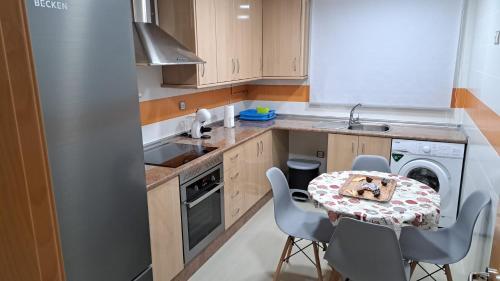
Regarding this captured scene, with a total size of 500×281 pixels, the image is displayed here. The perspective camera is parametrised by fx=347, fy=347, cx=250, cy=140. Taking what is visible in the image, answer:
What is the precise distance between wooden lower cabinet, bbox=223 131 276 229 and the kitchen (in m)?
0.02

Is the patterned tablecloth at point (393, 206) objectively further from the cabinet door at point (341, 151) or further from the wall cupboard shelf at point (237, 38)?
the wall cupboard shelf at point (237, 38)

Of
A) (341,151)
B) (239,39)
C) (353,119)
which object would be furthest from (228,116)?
(353,119)

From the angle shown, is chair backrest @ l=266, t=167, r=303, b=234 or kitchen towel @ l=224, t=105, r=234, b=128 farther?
kitchen towel @ l=224, t=105, r=234, b=128

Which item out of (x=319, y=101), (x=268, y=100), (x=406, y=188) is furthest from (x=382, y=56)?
(x=406, y=188)

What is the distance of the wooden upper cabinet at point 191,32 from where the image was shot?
2.88 m

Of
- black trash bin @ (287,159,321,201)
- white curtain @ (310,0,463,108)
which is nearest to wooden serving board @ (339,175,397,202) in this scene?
black trash bin @ (287,159,321,201)

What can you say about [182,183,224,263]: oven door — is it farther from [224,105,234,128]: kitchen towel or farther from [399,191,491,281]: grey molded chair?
[399,191,491,281]: grey molded chair

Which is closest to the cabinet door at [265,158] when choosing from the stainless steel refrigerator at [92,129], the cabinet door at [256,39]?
the cabinet door at [256,39]

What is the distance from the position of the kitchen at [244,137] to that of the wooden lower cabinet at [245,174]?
0.02 meters

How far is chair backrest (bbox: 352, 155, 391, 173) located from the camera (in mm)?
2929

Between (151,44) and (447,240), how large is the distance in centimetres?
233

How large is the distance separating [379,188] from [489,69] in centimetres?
100

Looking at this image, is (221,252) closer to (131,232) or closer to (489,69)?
(131,232)

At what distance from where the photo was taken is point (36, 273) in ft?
1.88
